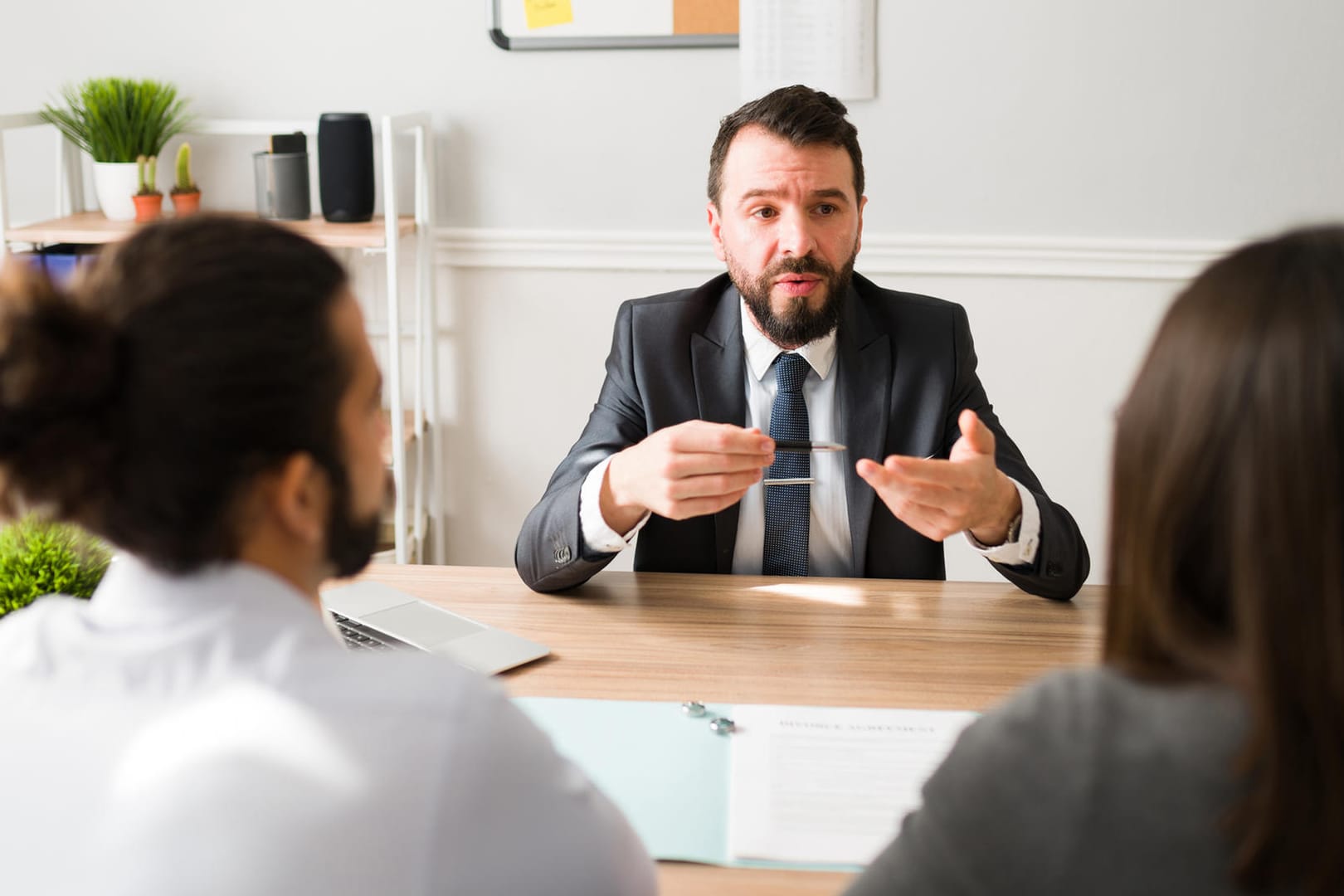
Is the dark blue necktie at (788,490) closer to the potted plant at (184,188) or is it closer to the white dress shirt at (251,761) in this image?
the white dress shirt at (251,761)

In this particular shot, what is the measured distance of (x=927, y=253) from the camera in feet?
9.11

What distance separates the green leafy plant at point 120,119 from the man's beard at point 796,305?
5.12 feet

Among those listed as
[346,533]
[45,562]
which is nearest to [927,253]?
→ [45,562]

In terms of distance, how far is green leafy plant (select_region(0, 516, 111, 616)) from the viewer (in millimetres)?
1133

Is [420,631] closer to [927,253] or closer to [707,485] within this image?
[707,485]

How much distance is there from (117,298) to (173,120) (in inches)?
91.9

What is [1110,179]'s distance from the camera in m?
2.74

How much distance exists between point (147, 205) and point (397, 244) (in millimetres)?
540

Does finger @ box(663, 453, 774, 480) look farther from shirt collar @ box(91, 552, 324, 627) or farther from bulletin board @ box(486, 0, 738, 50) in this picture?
bulletin board @ box(486, 0, 738, 50)

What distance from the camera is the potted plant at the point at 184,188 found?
270 centimetres

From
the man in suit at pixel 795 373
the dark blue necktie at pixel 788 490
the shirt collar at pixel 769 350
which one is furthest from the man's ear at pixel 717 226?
the dark blue necktie at pixel 788 490

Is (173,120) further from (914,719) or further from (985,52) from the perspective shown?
(914,719)

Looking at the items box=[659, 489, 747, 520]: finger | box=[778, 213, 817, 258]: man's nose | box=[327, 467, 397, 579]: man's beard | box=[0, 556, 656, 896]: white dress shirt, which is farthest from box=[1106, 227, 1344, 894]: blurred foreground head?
Answer: box=[778, 213, 817, 258]: man's nose

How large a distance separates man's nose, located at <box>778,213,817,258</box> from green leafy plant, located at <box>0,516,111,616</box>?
3.36 ft
